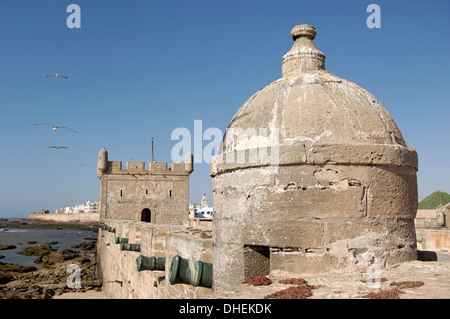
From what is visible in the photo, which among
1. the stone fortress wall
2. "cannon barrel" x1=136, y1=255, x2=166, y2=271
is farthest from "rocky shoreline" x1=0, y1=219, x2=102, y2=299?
the stone fortress wall

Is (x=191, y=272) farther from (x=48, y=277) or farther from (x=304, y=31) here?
(x=48, y=277)

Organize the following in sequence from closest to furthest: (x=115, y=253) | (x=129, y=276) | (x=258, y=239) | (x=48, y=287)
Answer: (x=258, y=239)
(x=129, y=276)
(x=115, y=253)
(x=48, y=287)

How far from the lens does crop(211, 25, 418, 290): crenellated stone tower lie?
329 cm

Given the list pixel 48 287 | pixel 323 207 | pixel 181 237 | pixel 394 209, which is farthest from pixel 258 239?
pixel 48 287

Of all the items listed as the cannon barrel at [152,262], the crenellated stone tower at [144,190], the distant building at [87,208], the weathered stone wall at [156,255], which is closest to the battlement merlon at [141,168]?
the crenellated stone tower at [144,190]

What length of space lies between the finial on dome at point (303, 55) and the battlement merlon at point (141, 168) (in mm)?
21990

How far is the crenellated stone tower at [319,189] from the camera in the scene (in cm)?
329

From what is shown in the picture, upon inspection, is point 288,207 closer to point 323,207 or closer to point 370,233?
point 323,207

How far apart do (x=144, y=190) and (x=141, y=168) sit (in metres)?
1.44

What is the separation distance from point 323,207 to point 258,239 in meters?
0.66

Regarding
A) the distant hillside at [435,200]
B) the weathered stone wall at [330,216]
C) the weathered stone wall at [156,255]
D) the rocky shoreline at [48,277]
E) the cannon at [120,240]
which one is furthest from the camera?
the distant hillside at [435,200]

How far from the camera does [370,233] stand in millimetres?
3305

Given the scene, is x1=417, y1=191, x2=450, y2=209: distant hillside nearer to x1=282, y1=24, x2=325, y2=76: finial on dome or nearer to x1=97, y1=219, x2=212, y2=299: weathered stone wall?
x1=97, y1=219, x2=212, y2=299: weathered stone wall

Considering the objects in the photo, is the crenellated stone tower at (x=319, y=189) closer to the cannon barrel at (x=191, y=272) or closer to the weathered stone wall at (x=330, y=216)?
the weathered stone wall at (x=330, y=216)
